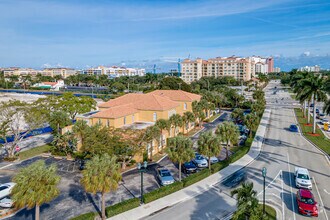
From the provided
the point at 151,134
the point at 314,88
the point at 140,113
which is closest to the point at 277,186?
the point at 151,134

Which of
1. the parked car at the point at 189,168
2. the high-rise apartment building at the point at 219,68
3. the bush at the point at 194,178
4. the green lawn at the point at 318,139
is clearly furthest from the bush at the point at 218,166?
the high-rise apartment building at the point at 219,68

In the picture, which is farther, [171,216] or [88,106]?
[88,106]

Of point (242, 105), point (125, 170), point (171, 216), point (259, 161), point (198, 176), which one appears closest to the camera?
point (171, 216)

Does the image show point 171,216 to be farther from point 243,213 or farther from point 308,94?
point 308,94

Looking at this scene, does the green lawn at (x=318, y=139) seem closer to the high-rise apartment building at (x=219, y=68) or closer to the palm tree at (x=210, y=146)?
the palm tree at (x=210, y=146)

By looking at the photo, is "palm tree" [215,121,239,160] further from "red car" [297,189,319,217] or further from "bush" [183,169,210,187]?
"red car" [297,189,319,217]

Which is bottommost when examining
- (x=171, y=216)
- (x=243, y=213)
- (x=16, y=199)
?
(x=171, y=216)

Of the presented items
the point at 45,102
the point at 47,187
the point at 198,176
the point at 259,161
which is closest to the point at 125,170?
the point at 198,176

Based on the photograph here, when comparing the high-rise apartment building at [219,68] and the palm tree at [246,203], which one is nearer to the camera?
the palm tree at [246,203]
